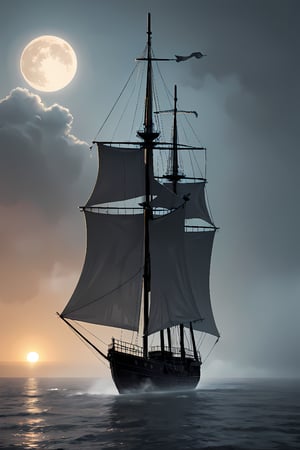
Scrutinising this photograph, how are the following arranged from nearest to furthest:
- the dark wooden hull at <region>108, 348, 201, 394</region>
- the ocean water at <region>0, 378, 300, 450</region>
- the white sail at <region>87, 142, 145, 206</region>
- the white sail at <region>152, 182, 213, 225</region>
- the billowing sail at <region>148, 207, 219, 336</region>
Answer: the ocean water at <region>0, 378, 300, 450</region> < the dark wooden hull at <region>108, 348, 201, 394</region> < the billowing sail at <region>148, 207, 219, 336</region> < the white sail at <region>87, 142, 145, 206</region> < the white sail at <region>152, 182, 213, 225</region>

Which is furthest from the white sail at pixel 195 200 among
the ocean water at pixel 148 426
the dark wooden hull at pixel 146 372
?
the ocean water at pixel 148 426

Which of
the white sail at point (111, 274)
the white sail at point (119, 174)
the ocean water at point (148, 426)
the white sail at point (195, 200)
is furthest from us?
the white sail at point (195, 200)

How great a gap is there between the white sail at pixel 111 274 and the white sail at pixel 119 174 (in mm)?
3060

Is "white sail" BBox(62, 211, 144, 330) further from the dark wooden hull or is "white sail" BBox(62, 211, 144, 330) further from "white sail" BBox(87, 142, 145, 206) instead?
the dark wooden hull

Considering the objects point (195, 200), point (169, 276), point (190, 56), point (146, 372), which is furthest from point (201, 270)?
point (190, 56)

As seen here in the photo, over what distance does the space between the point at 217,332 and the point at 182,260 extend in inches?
808

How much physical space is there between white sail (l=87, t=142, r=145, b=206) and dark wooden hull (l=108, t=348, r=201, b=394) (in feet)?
61.1

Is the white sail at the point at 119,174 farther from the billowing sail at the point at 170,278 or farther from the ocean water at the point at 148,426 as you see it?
the ocean water at the point at 148,426

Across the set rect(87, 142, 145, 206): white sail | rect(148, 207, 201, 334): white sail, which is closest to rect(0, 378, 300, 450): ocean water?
rect(148, 207, 201, 334): white sail

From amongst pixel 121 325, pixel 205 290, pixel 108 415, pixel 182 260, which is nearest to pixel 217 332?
pixel 205 290

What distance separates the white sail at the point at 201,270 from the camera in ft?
293

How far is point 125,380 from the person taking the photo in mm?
64500

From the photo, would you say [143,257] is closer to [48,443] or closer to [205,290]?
[205,290]

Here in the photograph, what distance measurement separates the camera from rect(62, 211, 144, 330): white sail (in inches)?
2665
